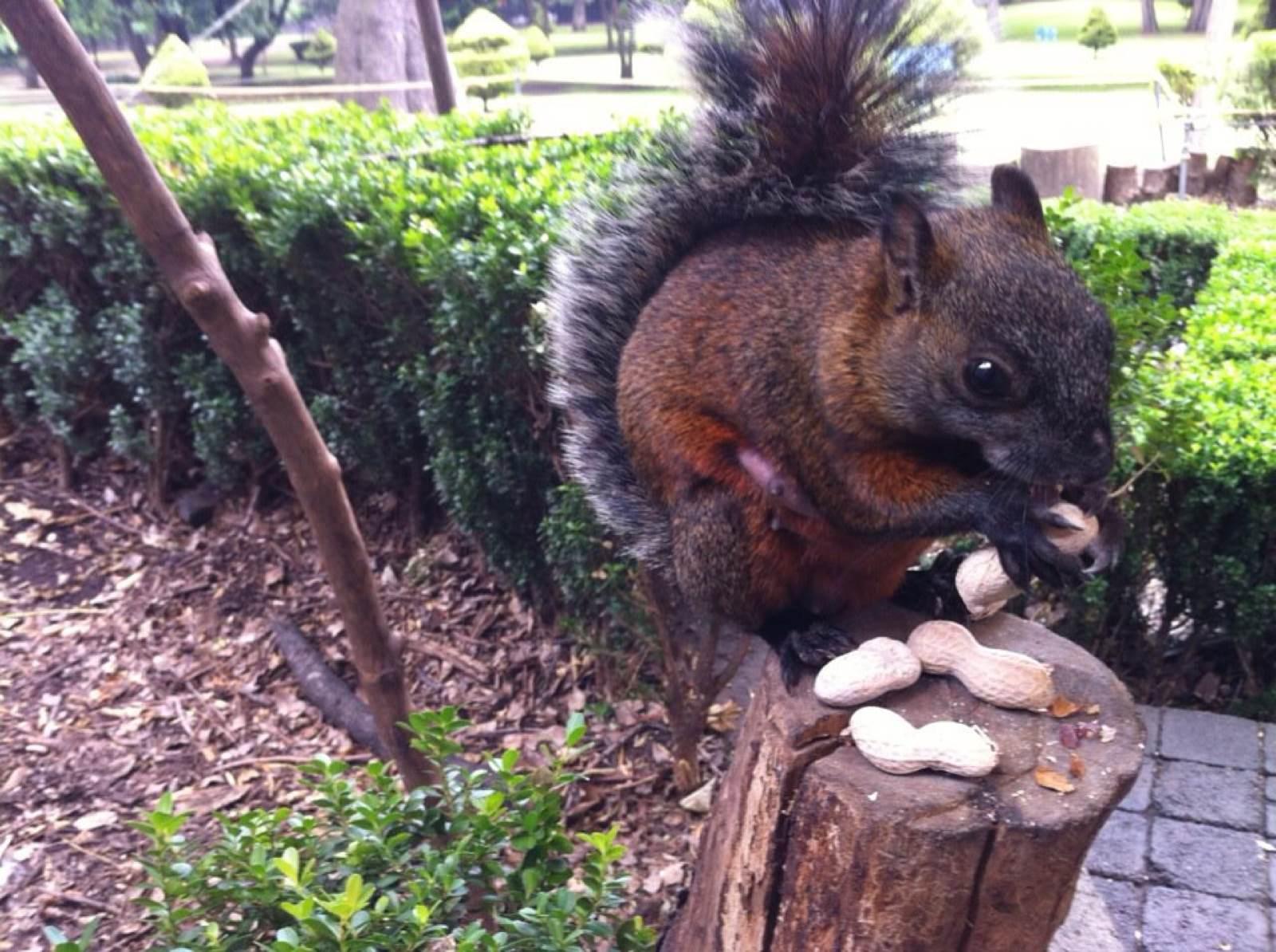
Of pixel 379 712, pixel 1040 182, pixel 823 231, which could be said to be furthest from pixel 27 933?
pixel 1040 182

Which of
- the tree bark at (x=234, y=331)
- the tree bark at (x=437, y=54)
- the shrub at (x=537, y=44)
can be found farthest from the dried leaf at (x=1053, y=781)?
the shrub at (x=537, y=44)

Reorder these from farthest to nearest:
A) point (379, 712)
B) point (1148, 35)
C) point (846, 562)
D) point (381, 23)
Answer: point (1148, 35)
point (381, 23)
point (379, 712)
point (846, 562)

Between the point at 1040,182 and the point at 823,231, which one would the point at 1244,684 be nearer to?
the point at 823,231

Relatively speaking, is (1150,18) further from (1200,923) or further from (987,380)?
(987,380)

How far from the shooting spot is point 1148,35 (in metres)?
12.9

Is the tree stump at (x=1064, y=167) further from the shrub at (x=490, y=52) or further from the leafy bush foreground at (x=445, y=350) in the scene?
the shrub at (x=490, y=52)

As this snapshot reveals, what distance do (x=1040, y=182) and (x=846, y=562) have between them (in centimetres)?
853

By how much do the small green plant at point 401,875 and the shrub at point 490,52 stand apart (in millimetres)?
10053

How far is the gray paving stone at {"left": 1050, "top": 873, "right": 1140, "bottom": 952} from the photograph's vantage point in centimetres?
258

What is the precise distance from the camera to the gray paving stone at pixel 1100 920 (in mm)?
2578

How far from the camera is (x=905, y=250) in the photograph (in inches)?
60.1

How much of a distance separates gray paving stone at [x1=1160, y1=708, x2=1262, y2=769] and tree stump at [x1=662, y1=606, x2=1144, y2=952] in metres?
1.58

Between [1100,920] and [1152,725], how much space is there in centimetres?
78

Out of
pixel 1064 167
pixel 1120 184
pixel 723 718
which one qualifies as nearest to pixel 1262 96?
pixel 1120 184
